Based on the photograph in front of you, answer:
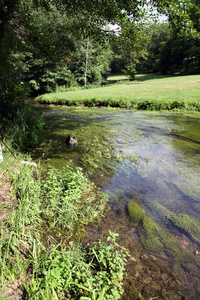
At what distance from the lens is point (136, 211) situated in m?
3.38

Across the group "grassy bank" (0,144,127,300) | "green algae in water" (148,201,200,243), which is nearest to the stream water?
"green algae in water" (148,201,200,243)

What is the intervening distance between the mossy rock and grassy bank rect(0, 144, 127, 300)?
529 mm

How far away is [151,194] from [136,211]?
2.31ft

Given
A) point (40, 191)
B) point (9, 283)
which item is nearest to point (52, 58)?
point (40, 191)

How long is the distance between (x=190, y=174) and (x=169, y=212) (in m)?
1.86

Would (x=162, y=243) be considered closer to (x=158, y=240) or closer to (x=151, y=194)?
(x=158, y=240)

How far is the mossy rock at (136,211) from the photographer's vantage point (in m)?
3.21

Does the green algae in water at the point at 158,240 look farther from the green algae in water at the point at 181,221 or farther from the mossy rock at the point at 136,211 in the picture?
the green algae in water at the point at 181,221

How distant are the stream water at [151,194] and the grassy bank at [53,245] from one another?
0.28 metres

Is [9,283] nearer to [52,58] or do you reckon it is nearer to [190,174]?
[190,174]

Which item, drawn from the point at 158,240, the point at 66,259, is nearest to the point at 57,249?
the point at 66,259

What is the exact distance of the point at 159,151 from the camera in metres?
6.50

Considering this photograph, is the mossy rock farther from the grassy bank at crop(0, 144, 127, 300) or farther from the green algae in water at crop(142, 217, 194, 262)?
the grassy bank at crop(0, 144, 127, 300)

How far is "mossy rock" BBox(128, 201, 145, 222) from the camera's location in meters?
3.21
